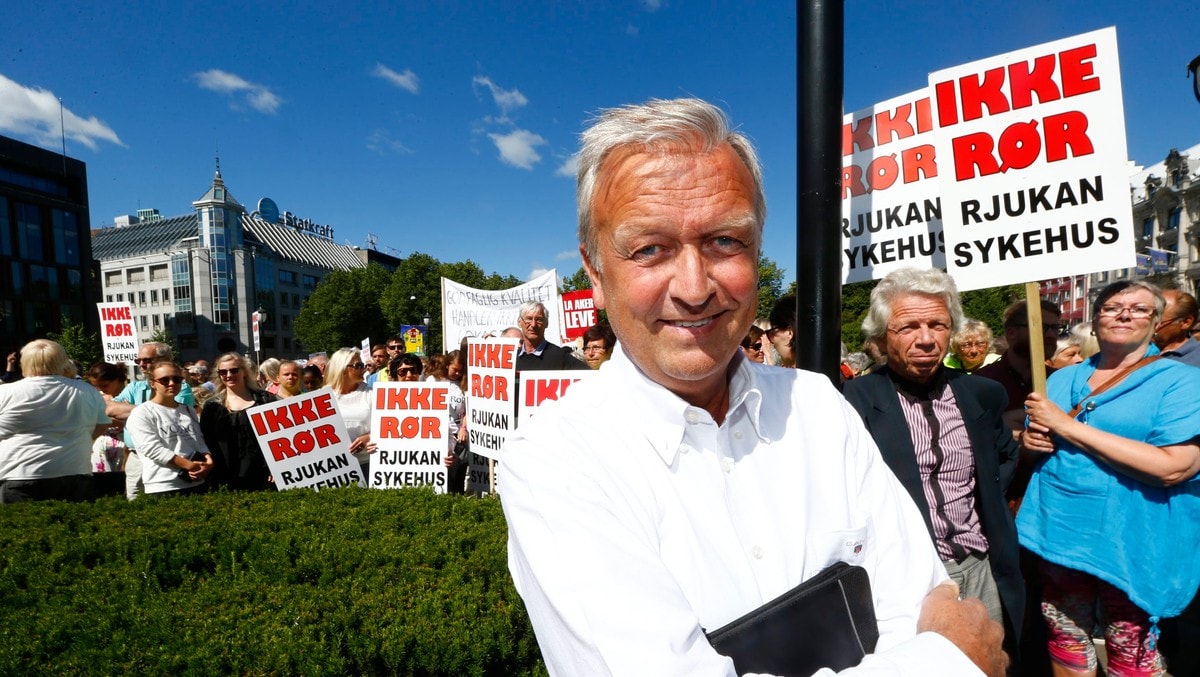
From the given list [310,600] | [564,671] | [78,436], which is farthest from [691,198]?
[78,436]

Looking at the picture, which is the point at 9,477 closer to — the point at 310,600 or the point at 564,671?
the point at 310,600

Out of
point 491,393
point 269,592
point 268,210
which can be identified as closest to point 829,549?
point 269,592

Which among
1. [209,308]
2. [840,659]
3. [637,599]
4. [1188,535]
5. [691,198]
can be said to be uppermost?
[209,308]

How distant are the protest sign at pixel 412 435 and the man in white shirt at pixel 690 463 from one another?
4.84 m

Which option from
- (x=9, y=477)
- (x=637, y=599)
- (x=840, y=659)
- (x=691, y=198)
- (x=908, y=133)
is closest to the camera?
(x=637, y=599)

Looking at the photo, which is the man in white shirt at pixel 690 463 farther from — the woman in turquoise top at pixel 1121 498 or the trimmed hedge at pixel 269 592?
the woman in turquoise top at pixel 1121 498

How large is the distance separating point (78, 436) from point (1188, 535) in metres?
8.12

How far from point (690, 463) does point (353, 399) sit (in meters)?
6.36

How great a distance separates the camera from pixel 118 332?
12.1 meters

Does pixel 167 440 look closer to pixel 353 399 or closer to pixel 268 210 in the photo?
pixel 353 399

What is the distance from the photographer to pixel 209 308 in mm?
72125

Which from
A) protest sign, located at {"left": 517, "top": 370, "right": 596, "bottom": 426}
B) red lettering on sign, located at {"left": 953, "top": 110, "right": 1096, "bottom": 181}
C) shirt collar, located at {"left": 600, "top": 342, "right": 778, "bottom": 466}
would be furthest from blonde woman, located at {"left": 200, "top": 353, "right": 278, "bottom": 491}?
red lettering on sign, located at {"left": 953, "top": 110, "right": 1096, "bottom": 181}

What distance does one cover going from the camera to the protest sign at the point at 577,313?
12422 mm

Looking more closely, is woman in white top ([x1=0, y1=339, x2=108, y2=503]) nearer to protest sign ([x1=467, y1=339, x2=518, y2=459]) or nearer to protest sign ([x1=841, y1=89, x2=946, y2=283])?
protest sign ([x1=467, y1=339, x2=518, y2=459])
